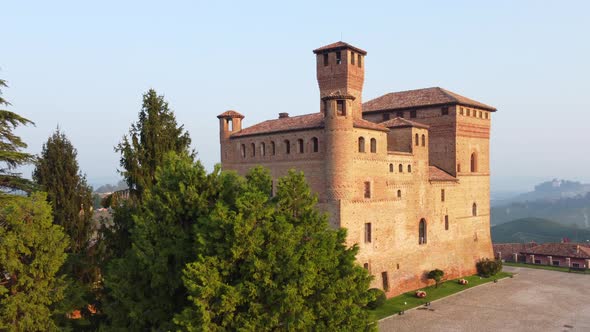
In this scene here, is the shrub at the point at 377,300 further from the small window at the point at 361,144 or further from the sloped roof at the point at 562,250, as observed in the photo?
the sloped roof at the point at 562,250

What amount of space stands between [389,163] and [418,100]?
10.5 m

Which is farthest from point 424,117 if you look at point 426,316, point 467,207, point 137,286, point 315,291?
point 137,286

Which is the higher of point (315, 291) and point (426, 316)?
point (315, 291)

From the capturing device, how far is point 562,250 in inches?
1907

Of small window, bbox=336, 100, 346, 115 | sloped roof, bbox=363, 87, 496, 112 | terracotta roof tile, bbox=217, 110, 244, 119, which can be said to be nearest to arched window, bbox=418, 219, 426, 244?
sloped roof, bbox=363, 87, 496, 112

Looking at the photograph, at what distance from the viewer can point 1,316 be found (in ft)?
54.3

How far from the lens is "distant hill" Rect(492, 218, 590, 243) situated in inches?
4626

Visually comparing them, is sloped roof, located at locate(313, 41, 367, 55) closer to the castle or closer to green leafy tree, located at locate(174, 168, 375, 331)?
the castle

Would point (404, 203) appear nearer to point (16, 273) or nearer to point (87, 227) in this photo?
point (87, 227)

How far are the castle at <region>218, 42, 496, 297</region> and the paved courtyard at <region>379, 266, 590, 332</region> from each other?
11.7 feet

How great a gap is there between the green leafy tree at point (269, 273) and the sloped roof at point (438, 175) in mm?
22630

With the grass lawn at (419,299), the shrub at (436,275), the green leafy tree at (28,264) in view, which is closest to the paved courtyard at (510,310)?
the grass lawn at (419,299)

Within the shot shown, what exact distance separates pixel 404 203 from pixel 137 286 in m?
23.2

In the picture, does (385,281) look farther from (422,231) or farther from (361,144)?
(361,144)
